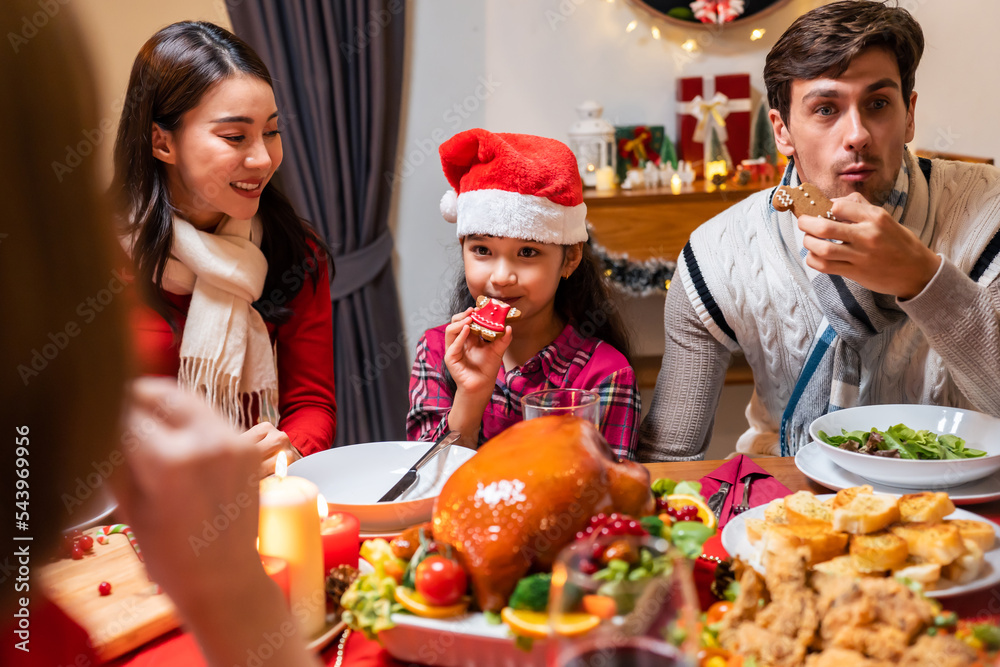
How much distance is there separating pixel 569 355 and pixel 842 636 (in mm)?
1157

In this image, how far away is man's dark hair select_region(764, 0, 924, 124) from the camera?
1.66 metres

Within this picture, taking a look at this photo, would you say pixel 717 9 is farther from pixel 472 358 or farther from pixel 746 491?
pixel 746 491

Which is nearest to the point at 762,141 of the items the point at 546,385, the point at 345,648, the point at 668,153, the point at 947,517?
the point at 668,153

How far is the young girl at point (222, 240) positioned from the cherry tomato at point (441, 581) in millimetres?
988

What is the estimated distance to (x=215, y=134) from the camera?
1.78m

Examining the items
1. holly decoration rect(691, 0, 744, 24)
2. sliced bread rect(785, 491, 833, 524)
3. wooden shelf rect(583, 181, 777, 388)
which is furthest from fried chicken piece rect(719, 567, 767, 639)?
holly decoration rect(691, 0, 744, 24)

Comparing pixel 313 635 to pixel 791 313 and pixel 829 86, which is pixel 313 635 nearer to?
pixel 791 313

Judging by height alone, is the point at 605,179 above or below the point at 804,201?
below

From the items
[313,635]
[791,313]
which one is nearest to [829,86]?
[791,313]

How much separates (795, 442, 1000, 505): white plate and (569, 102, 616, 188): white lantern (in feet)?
6.74

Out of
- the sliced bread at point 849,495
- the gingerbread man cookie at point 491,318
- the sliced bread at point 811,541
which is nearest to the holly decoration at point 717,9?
the gingerbread man cookie at point 491,318

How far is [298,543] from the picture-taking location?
86 cm

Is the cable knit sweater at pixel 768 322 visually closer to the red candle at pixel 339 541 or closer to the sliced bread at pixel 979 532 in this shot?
the sliced bread at pixel 979 532

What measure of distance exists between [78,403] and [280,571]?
1.41 ft
